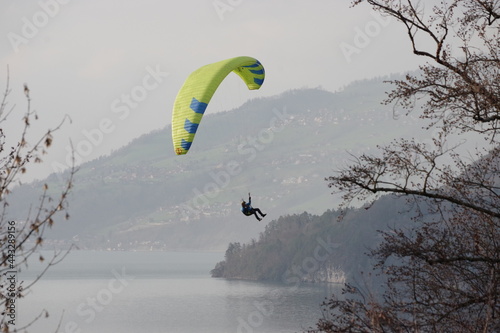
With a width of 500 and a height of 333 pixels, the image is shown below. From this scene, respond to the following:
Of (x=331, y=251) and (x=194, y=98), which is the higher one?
(x=331, y=251)

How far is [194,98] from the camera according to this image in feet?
A: 92.9

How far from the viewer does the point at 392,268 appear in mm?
16047

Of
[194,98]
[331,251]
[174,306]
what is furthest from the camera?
[331,251]

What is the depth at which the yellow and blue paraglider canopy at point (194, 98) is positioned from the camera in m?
27.5

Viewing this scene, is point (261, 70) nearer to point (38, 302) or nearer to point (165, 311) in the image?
point (165, 311)

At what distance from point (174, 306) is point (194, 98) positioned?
9914 centimetres

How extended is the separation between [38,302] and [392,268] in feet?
429

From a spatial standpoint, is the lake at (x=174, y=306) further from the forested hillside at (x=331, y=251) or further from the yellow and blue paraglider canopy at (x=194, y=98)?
the yellow and blue paraglider canopy at (x=194, y=98)

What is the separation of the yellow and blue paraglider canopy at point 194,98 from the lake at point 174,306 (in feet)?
132

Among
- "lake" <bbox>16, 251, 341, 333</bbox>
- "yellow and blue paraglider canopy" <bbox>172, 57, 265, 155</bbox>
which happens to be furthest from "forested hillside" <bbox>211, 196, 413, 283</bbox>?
"yellow and blue paraglider canopy" <bbox>172, 57, 265, 155</bbox>

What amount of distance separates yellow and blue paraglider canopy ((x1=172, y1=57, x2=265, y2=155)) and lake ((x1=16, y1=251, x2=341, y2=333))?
1589 inches

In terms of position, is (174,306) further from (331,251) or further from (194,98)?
(194,98)

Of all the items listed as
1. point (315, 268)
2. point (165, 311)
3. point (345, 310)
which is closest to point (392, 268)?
point (345, 310)

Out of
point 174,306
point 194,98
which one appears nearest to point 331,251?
point 174,306
